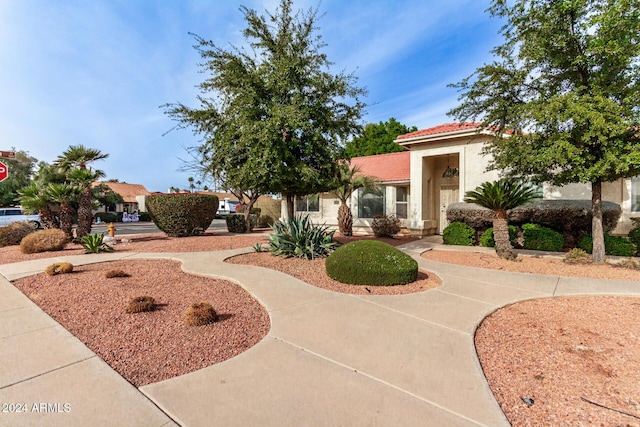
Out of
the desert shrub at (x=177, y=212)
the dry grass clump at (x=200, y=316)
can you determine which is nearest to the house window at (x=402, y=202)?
the desert shrub at (x=177, y=212)

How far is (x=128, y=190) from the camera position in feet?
151

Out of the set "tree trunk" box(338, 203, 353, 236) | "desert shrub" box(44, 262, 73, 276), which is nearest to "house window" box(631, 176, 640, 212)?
"tree trunk" box(338, 203, 353, 236)

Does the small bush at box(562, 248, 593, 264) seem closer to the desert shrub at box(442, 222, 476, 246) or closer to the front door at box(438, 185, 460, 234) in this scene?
the desert shrub at box(442, 222, 476, 246)

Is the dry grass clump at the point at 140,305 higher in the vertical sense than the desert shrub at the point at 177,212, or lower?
lower

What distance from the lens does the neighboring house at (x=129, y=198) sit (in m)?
41.2

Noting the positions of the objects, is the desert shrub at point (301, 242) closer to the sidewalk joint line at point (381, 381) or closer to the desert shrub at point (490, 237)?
the sidewalk joint line at point (381, 381)

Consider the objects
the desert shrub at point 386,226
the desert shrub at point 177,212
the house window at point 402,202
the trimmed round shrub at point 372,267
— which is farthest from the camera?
the house window at point 402,202

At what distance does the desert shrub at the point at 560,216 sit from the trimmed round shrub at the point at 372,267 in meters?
6.95

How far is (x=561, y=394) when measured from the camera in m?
2.66

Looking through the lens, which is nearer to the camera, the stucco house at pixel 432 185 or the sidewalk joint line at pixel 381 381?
the sidewalk joint line at pixel 381 381

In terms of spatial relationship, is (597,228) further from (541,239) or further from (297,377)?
(297,377)

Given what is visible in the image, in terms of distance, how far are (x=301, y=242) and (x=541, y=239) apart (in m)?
8.53

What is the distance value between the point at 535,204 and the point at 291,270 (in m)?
9.53

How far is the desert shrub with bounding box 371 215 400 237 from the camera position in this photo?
1396cm
